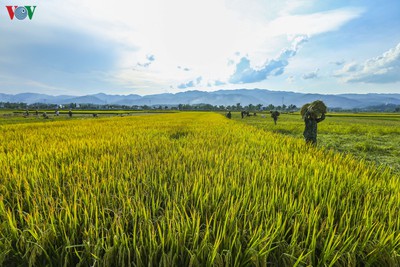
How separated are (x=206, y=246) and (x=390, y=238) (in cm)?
136

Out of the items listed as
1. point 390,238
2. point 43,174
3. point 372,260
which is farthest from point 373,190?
point 43,174

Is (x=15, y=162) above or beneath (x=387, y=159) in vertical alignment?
above

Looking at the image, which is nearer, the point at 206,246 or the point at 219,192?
the point at 206,246

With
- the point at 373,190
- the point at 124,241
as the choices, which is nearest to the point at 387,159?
the point at 373,190

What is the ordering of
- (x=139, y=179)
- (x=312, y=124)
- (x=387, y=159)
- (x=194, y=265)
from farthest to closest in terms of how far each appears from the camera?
(x=312, y=124) → (x=387, y=159) → (x=139, y=179) → (x=194, y=265)

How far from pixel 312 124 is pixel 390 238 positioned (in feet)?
24.8

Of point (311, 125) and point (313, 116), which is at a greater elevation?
point (313, 116)

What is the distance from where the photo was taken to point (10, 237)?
151cm

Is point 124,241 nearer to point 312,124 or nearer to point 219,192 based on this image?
point 219,192

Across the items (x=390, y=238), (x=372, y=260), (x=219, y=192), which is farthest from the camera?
(x=219, y=192)

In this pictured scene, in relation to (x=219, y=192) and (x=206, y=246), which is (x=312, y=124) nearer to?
(x=219, y=192)

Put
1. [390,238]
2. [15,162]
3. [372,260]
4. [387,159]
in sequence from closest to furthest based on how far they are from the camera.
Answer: [372,260]
[390,238]
[15,162]
[387,159]

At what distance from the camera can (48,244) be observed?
1451 millimetres

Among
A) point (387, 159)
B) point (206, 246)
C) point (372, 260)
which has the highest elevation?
point (206, 246)
